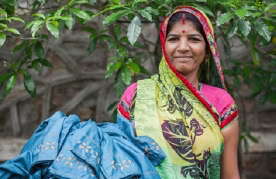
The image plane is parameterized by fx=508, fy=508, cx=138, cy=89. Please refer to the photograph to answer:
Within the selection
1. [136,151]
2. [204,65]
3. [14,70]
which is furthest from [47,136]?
[14,70]

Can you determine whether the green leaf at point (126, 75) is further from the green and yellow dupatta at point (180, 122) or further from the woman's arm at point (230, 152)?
the woman's arm at point (230, 152)

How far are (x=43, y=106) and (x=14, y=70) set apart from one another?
134cm

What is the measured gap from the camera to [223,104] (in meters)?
2.63

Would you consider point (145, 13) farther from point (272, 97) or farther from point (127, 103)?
point (272, 97)

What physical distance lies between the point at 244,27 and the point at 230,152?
70 centimetres

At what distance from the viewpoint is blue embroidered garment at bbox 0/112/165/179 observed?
6.70 ft

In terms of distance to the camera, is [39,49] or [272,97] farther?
[272,97]

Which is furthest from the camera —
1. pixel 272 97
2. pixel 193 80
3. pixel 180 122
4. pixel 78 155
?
pixel 272 97

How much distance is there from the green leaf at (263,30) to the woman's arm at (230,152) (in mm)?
532

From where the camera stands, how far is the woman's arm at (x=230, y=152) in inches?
103

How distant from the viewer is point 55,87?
15.4 feet

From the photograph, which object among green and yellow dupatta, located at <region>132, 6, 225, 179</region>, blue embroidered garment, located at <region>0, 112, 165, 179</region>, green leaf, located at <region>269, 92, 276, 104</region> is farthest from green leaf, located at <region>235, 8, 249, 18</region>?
green leaf, located at <region>269, 92, 276, 104</region>

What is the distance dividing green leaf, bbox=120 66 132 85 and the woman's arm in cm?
77

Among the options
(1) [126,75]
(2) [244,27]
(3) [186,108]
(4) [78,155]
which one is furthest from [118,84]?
(4) [78,155]
